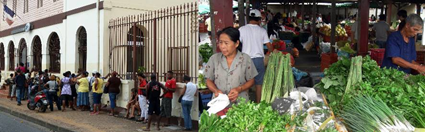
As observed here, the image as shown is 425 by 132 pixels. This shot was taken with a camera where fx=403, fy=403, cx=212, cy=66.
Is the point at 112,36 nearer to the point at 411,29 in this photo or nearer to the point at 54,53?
the point at 54,53

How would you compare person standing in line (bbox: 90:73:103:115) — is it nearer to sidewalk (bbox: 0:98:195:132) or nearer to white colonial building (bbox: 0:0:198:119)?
sidewalk (bbox: 0:98:195:132)

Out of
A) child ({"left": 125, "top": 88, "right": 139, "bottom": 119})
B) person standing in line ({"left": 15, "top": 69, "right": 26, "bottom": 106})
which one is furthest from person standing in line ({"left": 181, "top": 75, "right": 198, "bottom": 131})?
person standing in line ({"left": 15, "top": 69, "right": 26, "bottom": 106})

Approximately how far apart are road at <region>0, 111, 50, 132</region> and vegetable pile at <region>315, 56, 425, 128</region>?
366 inches

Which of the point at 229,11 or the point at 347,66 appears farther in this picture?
the point at 229,11

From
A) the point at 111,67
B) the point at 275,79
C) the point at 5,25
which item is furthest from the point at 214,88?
the point at 5,25

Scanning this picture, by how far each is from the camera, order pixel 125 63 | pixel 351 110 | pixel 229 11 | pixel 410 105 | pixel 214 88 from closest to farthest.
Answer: pixel 410 105 < pixel 351 110 < pixel 214 88 < pixel 229 11 < pixel 125 63

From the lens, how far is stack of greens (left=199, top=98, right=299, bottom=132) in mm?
3092

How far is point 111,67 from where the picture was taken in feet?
46.5

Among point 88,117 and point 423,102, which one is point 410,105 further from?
point 88,117

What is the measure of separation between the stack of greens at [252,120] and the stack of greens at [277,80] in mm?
501

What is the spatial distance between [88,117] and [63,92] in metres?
2.37

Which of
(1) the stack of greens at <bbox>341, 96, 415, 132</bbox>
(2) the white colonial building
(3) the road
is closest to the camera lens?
(1) the stack of greens at <bbox>341, 96, 415, 132</bbox>

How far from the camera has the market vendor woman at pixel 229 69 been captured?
158 inches

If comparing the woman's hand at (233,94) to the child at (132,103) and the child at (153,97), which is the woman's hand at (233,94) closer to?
the child at (153,97)
